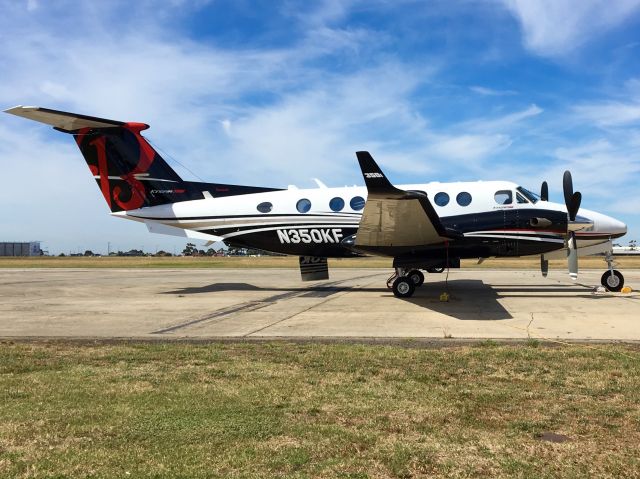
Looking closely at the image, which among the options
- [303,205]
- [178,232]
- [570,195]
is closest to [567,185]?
[570,195]

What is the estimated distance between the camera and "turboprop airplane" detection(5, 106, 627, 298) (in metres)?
15.4

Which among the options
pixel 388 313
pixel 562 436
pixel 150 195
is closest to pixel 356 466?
pixel 562 436

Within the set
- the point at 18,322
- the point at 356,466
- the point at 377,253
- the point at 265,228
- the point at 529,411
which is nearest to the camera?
the point at 356,466

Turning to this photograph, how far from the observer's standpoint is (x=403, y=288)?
15789mm

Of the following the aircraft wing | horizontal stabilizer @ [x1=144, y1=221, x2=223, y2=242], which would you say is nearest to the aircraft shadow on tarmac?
the aircraft wing

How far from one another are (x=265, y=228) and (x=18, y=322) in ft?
29.1

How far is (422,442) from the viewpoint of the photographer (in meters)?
4.07

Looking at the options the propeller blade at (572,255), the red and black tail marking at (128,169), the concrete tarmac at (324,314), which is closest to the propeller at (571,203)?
the propeller blade at (572,255)

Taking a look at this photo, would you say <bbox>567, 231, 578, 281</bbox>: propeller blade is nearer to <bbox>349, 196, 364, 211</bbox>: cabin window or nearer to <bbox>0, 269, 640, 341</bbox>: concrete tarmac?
<bbox>0, 269, 640, 341</bbox>: concrete tarmac

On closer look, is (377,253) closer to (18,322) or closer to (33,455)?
(18,322)

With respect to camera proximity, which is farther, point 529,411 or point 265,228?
point 265,228

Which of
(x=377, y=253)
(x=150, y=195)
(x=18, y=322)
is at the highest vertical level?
(x=150, y=195)

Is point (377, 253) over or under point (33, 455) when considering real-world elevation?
over

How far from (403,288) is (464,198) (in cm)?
372
